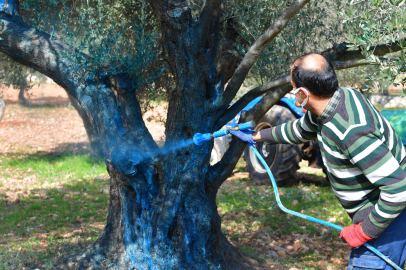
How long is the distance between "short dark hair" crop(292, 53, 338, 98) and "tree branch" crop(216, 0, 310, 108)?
3.58 feet

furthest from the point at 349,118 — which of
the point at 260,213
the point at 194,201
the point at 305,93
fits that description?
the point at 260,213

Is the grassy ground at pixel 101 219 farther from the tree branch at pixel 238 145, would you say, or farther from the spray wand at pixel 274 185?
the spray wand at pixel 274 185

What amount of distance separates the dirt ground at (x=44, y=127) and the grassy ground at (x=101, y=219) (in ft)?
9.66

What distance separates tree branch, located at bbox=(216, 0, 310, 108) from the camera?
3.62m

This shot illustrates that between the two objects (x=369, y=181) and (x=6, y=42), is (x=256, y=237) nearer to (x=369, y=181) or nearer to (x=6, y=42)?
(x=369, y=181)

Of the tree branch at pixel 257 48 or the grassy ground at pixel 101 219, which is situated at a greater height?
the tree branch at pixel 257 48

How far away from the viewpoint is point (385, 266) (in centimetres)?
271

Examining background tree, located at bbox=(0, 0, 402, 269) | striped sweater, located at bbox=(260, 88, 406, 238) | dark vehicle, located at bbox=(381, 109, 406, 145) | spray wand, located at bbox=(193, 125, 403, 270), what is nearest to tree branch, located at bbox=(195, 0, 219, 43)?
background tree, located at bbox=(0, 0, 402, 269)

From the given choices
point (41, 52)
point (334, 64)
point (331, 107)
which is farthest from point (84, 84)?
point (331, 107)

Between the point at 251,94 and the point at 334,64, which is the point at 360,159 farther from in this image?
the point at 251,94


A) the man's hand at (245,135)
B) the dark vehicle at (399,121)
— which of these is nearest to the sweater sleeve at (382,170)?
the man's hand at (245,135)

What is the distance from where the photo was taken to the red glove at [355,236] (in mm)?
2619

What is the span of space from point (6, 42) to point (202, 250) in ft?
9.49

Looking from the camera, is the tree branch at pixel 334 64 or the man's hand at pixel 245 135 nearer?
the man's hand at pixel 245 135
